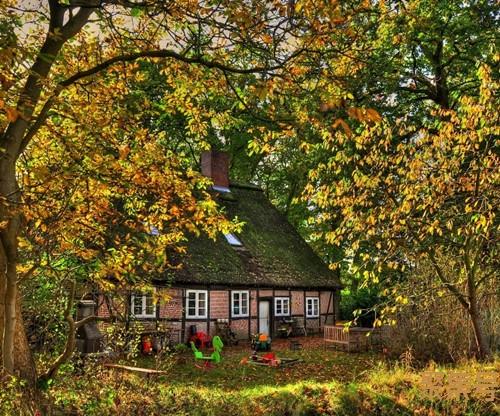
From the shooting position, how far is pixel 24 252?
848 centimetres

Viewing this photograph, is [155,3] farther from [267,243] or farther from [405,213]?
[267,243]

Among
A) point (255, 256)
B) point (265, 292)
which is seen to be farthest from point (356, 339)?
point (255, 256)

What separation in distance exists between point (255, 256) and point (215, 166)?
5815 mm

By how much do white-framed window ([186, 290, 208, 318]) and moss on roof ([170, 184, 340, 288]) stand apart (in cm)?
64

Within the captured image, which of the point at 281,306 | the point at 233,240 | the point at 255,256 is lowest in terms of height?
the point at 281,306

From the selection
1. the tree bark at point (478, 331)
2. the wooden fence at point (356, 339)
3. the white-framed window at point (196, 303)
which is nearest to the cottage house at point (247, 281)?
the white-framed window at point (196, 303)

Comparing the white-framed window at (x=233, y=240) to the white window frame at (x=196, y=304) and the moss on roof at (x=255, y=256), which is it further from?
the white window frame at (x=196, y=304)

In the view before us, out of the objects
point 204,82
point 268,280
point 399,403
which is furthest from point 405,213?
point 268,280

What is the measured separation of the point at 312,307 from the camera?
28.4 m

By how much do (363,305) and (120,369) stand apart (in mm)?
22562

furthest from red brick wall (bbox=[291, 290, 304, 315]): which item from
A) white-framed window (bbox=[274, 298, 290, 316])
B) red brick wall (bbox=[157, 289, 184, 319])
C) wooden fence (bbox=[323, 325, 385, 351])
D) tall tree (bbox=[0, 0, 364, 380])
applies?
tall tree (bbox=[0, 0, 364, 380])

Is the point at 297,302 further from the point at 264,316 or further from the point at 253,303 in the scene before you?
the point at 253,303

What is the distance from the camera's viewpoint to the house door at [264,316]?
2525cm

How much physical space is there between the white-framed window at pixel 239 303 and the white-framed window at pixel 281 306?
219 centimetres
